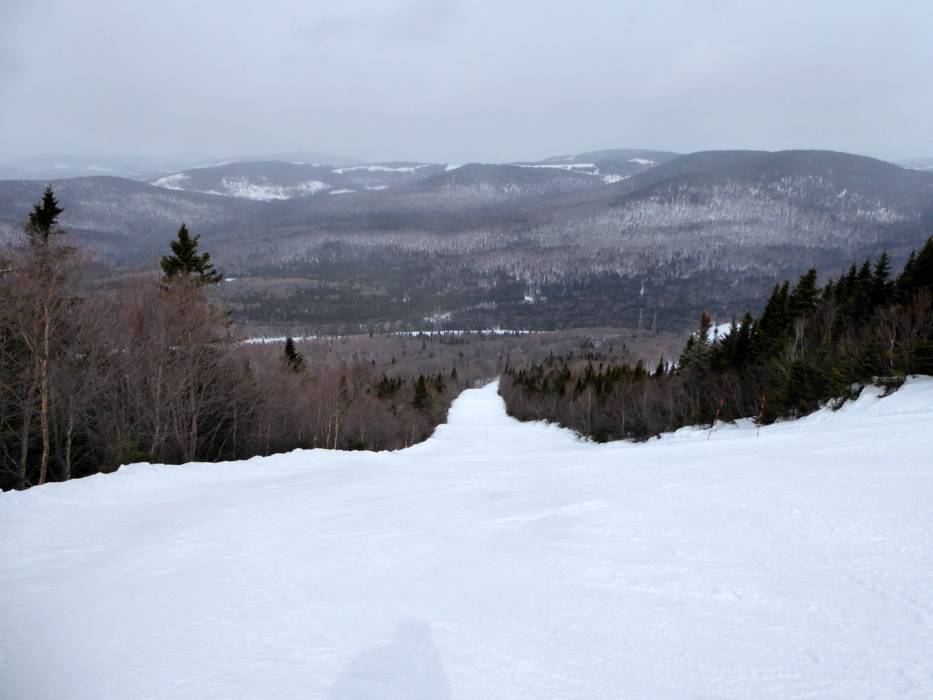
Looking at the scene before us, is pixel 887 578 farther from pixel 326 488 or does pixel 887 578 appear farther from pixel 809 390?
pixel 809 390

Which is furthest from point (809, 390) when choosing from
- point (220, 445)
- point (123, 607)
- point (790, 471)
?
point (220, 445)

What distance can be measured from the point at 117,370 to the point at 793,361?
109 feet

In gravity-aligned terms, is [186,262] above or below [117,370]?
above

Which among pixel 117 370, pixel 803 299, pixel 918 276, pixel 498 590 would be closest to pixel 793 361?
pixel 918 276

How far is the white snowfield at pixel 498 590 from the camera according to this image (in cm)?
357

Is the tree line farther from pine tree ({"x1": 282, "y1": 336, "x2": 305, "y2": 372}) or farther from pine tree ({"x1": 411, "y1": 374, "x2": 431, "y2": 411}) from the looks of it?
pine tree ({"x1": 411, "y1": 374, "x2": 431, "y2": 411})

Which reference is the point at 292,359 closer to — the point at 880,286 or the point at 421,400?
the point at 421,400

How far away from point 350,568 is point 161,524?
4.39 m

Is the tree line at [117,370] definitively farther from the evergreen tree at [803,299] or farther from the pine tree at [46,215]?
the evergreen tree at [803,299]

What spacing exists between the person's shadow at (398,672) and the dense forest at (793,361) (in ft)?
65.9

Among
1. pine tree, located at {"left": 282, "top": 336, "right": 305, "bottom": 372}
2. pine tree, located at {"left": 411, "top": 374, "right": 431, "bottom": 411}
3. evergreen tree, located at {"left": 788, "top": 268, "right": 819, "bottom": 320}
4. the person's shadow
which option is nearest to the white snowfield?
the person's shadow

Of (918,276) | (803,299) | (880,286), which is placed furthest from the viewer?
(803,299)

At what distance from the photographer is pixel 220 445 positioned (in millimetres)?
25969

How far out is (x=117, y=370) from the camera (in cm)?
1994
